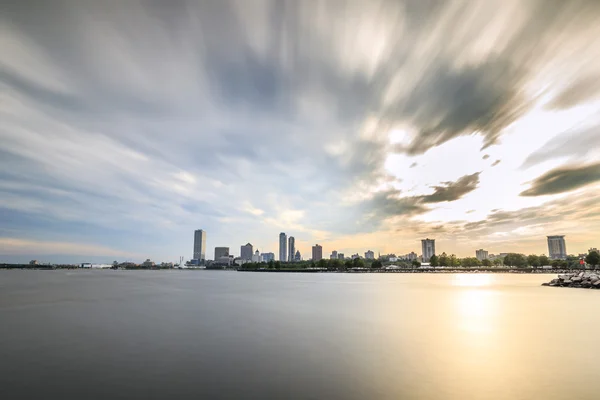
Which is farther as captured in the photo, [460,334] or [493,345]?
[460,334]

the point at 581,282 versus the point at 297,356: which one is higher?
the point at 297,356

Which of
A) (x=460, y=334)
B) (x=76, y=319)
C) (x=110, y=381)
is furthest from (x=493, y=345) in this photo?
(x=76, y=319)

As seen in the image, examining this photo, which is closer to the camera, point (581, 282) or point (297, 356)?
point (297, 356)

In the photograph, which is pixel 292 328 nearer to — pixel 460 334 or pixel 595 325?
pixel 460 334

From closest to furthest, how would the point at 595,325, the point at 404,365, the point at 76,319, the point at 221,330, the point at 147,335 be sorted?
the point at 404,365 → the point at 147,335 → the point at 221,330 → the point at 595,325 → the point at 76,319

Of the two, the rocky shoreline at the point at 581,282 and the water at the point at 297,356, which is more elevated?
the water at the point at 297,356

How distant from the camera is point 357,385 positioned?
1573 centimetres

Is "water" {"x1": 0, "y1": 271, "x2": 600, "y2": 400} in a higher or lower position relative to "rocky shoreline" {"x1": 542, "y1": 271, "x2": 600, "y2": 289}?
higher

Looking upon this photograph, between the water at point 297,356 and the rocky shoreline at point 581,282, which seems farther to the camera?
the rocky shoreline at point 581,282

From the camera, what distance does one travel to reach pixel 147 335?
86.3ft

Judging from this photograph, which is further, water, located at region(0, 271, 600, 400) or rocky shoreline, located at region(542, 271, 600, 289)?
rocky shoreline, located at region(542, 271, 600, 289)

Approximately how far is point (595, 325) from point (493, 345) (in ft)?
55.1

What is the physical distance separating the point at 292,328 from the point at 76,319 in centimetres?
2438

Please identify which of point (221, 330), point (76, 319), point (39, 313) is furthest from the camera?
point (39, 313)
